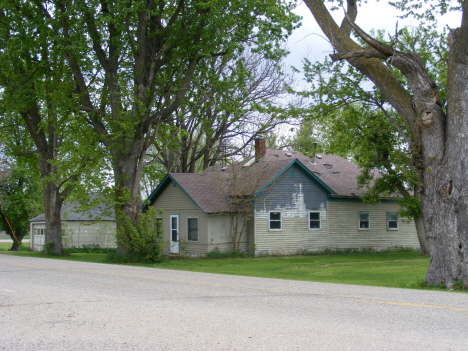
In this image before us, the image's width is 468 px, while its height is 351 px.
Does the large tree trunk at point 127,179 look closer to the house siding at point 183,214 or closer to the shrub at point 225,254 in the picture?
the house siding at point 183,214

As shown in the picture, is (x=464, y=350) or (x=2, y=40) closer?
(x=464, y=350)

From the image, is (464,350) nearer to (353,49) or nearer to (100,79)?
(353,49)

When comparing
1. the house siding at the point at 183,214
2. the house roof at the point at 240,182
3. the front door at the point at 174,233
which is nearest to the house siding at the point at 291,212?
the house roof at the point at 240,182

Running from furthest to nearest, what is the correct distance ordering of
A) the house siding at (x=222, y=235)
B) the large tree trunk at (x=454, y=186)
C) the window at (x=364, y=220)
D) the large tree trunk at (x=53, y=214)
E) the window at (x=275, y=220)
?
the window at (x=364, y=220) → the large tree trunk at (x=53, y=214) → the window at (x=275, y=220) → the house siding at (x=222, y=235) → the large tree trunk at (x=454, y=186)

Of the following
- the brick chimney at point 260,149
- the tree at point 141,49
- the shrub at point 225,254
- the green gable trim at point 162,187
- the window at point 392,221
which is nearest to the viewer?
the tree at point 141,49

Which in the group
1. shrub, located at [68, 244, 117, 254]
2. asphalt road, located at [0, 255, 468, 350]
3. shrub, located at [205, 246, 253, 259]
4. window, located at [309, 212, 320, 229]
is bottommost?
shrub, located at [68, 244, 117, 254]

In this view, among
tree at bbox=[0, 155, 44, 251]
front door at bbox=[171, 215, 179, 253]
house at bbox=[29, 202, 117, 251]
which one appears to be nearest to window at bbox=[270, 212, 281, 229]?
front door at bbox=[171, 215, 179, 253]

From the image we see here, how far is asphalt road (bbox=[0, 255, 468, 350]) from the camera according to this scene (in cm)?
638

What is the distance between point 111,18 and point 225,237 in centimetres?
1333

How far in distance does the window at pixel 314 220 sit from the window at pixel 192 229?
265 inches

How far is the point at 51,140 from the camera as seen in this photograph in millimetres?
30188

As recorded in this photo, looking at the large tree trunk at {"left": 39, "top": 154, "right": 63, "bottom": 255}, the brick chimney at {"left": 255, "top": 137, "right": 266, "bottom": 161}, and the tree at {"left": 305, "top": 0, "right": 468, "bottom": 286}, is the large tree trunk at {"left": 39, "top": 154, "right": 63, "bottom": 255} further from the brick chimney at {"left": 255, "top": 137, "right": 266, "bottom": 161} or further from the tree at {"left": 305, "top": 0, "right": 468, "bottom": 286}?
the tree at {"left": 305, "top": 0, "right": 468, "bottom": 286}

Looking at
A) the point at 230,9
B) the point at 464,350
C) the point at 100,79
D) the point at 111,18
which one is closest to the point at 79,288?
the point at 464,350

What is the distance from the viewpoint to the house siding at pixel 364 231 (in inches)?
1252
